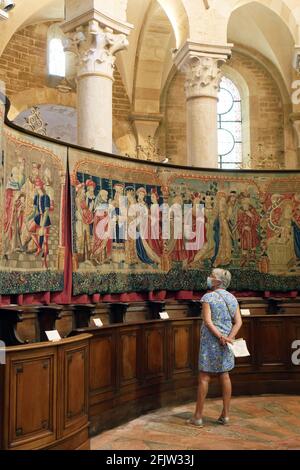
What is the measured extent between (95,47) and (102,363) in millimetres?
5976

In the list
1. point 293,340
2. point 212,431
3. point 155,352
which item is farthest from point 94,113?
point 212,431

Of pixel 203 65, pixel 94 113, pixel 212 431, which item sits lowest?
pixel 212 431

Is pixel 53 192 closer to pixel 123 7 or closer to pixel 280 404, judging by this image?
pixel 280 404

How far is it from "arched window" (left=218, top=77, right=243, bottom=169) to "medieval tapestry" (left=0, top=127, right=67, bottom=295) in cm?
1132

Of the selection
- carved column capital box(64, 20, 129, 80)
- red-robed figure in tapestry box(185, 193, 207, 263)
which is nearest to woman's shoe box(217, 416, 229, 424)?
red-robed figure in tapestry box(185, 193, 207, 263)

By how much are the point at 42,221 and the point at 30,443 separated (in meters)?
3.15

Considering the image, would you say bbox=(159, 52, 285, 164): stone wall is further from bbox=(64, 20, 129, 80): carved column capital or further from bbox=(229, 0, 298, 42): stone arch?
bbox=(64, 20, 129, 80): carved column capital

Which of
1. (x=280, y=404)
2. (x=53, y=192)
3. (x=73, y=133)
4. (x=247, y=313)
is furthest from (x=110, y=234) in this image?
(x=73, y=133)

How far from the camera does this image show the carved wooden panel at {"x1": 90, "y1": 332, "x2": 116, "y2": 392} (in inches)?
244

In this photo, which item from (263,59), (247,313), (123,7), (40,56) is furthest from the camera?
(263,59)

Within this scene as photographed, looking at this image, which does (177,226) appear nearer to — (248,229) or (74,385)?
(248,229)

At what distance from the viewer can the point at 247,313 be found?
8.77 m

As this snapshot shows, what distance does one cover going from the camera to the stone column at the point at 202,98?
11719 millimetres

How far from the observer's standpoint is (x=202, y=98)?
11867 millimetres
